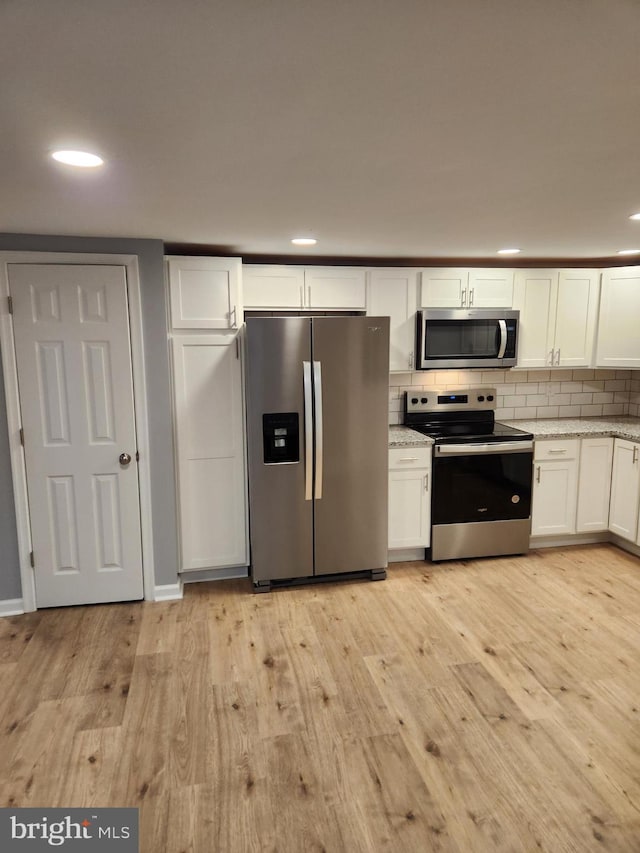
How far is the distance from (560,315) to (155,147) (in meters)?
3.55

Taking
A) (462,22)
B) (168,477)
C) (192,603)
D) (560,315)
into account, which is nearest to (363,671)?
(192,603)

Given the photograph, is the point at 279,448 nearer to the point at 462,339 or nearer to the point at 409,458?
the point at 409,458

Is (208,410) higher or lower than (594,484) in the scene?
higher

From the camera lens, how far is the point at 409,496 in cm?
388

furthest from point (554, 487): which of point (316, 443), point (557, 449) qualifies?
point (316, 443)

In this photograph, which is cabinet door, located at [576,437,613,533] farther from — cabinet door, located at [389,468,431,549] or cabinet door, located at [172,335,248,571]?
cabinet door, located at [172,335,248,571]

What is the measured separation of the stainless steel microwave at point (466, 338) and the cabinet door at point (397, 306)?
0.07m

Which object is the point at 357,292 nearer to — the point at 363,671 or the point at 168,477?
the point at 168,477

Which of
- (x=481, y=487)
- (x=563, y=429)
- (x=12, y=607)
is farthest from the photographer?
(x=563, y=429)

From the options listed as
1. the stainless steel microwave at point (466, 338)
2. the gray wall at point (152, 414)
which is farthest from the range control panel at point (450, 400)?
the gray wall at point (152, 414)

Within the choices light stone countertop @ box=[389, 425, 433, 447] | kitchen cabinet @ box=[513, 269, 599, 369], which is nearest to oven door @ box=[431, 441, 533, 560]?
light stone countertop @ box=[389, 425, 433, 447]

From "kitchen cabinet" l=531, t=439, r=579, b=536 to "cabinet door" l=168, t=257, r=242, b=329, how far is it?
2.40m

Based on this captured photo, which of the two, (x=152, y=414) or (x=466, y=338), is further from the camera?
(x=466, y=338)

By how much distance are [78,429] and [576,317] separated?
12.0 feet
